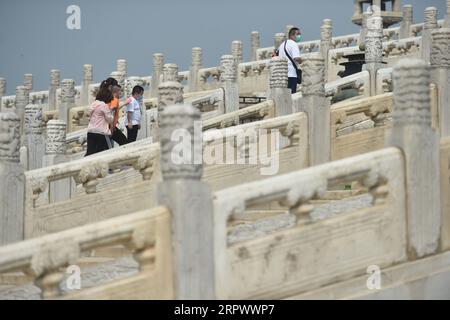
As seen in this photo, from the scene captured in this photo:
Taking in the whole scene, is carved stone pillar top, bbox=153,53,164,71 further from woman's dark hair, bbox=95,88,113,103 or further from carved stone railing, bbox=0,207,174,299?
carved stone railing, bbox=0,207,174,299

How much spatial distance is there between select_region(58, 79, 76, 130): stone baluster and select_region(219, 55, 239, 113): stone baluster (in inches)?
186

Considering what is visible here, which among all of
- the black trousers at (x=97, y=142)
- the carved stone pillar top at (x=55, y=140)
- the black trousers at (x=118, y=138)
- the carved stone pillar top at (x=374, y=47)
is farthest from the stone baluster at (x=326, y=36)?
the black trousers at (x=97, y=142)

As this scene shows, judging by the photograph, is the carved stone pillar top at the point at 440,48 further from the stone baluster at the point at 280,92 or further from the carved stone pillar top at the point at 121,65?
the carved stone pillar top at the point at 121,65

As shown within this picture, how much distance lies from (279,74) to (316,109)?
94.1 inches

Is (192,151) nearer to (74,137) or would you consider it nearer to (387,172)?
(387,172)

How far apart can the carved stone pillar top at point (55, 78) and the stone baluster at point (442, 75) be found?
18520 mm

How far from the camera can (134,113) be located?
16312mm

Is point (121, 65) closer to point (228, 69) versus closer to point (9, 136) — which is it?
point (228, 69)

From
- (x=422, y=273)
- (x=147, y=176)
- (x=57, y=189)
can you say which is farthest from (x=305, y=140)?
(x=422, y=273)

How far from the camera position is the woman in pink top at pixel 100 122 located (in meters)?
13.9

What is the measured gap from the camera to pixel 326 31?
28516 mm

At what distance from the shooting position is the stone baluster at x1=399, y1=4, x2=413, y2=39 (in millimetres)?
29422

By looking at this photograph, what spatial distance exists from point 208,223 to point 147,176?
4.50 m

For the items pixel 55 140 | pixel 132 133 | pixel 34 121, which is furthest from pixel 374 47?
pixel 55 140
